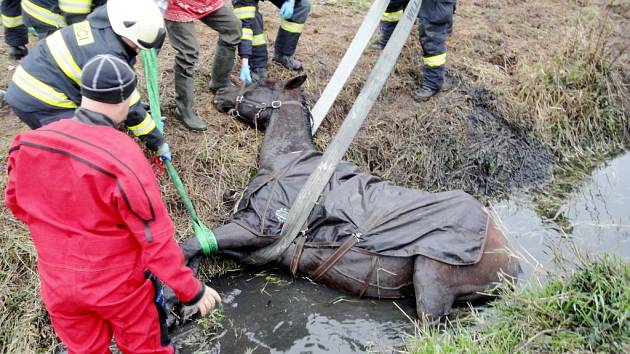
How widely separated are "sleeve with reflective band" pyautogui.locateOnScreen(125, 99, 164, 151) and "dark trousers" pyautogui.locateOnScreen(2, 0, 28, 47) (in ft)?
7.97

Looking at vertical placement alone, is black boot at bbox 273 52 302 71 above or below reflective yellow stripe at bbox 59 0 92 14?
below

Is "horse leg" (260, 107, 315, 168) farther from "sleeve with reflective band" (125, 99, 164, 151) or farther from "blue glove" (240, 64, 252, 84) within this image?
"sleeve with reflective band" (125, 99, 164, 151)

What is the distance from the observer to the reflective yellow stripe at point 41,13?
14.1ft

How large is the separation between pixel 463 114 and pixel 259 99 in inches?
89.7

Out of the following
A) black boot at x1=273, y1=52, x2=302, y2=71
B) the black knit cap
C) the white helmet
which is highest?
the black knit cap

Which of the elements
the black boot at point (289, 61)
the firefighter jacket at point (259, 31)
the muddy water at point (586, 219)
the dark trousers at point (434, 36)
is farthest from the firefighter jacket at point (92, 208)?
the dark trousers at point (434, 36)

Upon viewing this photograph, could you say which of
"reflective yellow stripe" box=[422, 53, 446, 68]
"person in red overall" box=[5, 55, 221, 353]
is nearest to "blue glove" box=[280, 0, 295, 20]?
"reflective yellow stripe" box=[422, 53, 446, 68]

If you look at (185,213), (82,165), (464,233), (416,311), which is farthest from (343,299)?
(82,165)

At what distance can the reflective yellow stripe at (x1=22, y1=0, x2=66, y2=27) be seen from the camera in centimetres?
429

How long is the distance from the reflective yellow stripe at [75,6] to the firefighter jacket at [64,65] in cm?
76

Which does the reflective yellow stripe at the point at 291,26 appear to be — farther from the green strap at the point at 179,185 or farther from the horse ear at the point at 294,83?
the green strap at the point at 179,185

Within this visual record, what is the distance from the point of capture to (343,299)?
4.02 m

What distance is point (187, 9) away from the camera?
4.51 m

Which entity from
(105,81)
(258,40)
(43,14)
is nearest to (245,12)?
(258,40)
